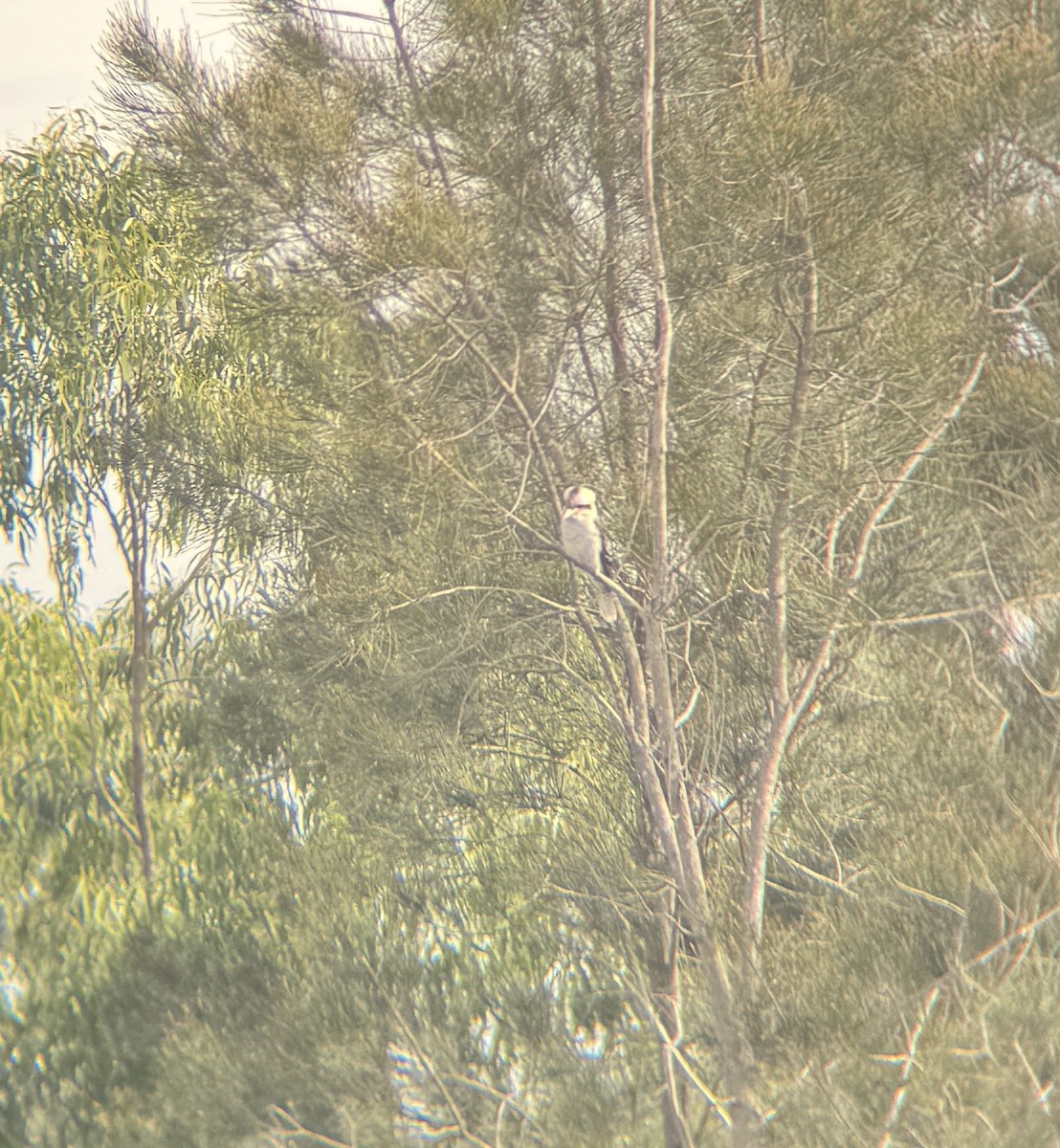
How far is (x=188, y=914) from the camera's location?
6.47 meters

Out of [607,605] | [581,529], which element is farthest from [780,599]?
[581,529]

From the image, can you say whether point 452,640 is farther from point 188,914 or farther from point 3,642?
point 3,642

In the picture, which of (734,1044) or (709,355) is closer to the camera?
(734,1044)

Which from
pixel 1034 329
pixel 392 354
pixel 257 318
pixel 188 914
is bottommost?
pixel 188 914

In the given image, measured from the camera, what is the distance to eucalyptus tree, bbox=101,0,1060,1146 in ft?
13.6

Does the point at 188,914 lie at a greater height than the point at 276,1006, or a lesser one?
greater

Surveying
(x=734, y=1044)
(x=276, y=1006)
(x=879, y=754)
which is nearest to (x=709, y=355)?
(x=879, y=754)

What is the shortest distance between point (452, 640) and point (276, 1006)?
1742 mm

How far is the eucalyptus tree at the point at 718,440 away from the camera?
4.14m

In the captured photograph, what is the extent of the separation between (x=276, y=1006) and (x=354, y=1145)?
975 millimetres

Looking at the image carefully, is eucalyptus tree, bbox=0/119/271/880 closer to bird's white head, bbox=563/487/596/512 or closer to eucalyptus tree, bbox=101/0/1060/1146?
eucalyptus tree, bbox=101/0/1060/1146

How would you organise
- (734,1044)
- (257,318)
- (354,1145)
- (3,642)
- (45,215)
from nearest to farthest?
(734,1044)
(354,1145)
(257,318)
(45,215)
(3,642)

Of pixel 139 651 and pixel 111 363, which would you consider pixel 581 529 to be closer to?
pixel 111 363

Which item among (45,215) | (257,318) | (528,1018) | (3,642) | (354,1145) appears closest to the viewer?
(354,1145)
